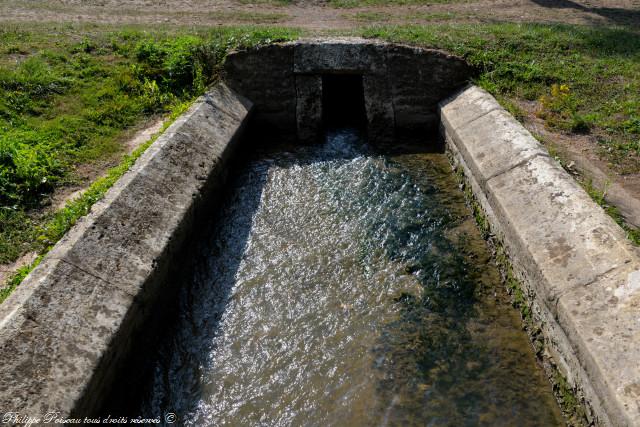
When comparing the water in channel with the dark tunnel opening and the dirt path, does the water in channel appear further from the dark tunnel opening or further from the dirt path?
the dirt path

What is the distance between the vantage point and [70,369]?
385 cm

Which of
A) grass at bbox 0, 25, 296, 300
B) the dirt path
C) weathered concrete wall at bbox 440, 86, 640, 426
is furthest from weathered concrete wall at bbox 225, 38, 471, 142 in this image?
the dirt path

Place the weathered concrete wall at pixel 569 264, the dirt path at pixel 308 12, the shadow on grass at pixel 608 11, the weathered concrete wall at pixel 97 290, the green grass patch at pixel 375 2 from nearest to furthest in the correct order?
the weathered concrete wall at pixel 97 290, the weathered concrete wall at pixel 569 264, the dirt path at pixel 308 12, the shadow on grass at pixel 608 11, the green grass patch at pixel 375 2

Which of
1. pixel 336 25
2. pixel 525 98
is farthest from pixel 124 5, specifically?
pixel 525 98

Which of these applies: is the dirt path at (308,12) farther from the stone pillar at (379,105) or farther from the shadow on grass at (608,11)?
the stone pillar at (379,105)

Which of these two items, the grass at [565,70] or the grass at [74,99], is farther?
the grass at [565,70]

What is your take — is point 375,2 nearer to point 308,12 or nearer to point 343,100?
point 308,12

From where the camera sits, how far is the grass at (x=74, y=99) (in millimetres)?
5875

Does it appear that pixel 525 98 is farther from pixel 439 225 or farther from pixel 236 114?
pixel 236 114

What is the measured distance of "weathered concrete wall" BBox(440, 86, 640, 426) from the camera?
386cm

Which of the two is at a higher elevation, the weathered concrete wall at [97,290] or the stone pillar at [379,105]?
the weathered concrete wall at [97,290]

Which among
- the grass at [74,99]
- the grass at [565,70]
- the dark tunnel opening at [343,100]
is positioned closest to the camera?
the grass at [74,99]

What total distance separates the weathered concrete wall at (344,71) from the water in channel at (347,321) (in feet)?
7.41

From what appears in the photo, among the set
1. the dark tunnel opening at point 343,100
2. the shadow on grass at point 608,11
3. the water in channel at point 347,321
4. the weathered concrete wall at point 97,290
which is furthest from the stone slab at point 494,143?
the shadow on grass at point 608,11
